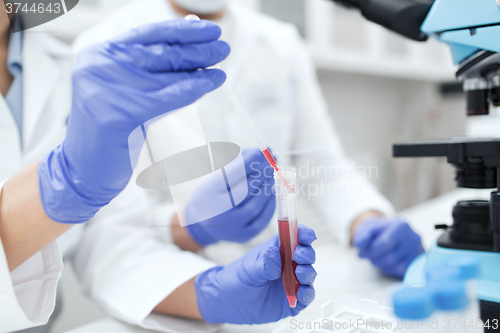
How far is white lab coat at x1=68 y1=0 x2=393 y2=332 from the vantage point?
2.50 ft

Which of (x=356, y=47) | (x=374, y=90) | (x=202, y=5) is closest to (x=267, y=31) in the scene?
(x=202, y=5)

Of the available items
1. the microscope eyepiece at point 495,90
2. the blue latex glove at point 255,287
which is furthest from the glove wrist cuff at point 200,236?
the microscope eyepiece at point 495,90

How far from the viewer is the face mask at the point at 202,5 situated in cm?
106

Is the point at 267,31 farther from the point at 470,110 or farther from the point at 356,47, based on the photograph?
the point at 356,47

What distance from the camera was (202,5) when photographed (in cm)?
107

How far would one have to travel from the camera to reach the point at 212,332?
74 centimetres

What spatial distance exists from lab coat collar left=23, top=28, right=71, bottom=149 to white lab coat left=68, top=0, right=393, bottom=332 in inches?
4.5

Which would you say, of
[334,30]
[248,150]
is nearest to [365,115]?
[334,30]

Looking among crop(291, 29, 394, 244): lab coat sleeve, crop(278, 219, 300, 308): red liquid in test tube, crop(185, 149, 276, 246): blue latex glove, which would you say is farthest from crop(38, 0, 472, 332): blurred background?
crop(278, 219, 300, 308): red liquid in test tube

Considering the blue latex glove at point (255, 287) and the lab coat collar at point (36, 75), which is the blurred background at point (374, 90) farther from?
the blue latex glove at point (255, 287)

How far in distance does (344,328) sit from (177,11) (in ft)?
3.25

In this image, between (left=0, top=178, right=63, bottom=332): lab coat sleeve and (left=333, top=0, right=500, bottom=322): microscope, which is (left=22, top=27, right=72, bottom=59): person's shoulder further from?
(left=333, top=0, right=500, bottom=322): microscope

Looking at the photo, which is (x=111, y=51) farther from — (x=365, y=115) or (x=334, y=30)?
(x=365, y=115)

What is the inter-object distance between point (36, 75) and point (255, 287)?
2.43ft
